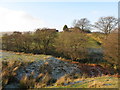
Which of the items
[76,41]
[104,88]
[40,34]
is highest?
[40,34]

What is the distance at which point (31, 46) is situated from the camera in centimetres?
2336

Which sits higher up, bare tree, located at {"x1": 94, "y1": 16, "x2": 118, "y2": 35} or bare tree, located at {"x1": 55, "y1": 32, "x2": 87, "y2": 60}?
bare tree, located at {"x1": 94, "y1": 16, "x2": 118, "y2": 35}

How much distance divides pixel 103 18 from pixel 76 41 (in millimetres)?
16433

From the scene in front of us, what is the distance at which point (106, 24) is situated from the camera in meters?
31.5

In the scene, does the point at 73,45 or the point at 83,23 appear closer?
the point at 73,45

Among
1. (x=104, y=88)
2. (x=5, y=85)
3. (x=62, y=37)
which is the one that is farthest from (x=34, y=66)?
(x=62, y=37)

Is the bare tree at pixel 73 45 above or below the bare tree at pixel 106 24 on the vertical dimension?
below

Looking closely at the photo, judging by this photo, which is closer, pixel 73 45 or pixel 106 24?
pixel 73 45

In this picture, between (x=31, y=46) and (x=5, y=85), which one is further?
(x=31, y=46)

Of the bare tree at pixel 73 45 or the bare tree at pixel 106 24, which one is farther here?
the bare tree at pixel 106 24

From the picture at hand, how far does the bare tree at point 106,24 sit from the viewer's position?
102ft

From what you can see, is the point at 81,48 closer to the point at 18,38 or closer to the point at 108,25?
the point at 18,38

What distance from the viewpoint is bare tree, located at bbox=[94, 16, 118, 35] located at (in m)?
30.9

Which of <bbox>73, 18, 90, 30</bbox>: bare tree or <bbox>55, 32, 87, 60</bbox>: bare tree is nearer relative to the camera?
<bbox>55, 32, 87, 60</bbox>: bare tree
